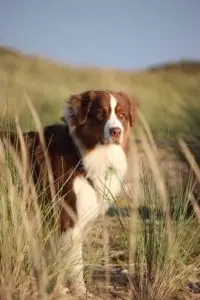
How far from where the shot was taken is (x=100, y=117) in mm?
5418

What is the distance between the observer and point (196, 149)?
8.25 m

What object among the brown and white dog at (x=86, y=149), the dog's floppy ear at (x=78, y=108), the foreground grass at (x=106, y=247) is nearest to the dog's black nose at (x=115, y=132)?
the brown and white dog at (x=86, y=149)

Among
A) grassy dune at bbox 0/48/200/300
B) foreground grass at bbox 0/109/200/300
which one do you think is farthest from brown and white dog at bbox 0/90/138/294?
foreground grass at bbox 0/109/200/300

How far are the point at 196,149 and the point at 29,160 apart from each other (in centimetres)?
351

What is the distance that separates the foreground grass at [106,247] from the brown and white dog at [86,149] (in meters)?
0.74

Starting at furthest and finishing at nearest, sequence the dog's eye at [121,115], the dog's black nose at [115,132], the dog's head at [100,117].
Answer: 1. the dog's eye at [121,115]
2. the dog's head at [100,117]
3. the dog's black nose at [115,132]

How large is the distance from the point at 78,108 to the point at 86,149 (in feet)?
1.34

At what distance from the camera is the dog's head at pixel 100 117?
5324mm

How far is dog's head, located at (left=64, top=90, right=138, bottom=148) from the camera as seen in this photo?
5324 mm

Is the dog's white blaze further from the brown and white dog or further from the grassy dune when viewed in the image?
the grassy dune

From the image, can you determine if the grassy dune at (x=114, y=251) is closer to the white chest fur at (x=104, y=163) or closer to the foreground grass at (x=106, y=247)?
the foreground grass at (x=106, y=247)

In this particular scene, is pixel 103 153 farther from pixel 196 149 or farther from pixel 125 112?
pixel 196 149

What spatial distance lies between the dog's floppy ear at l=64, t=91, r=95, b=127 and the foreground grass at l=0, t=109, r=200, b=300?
1349mm

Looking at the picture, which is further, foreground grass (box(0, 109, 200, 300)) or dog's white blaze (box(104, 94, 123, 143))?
dog's white blaze (box(104, 94, 123, 143))
